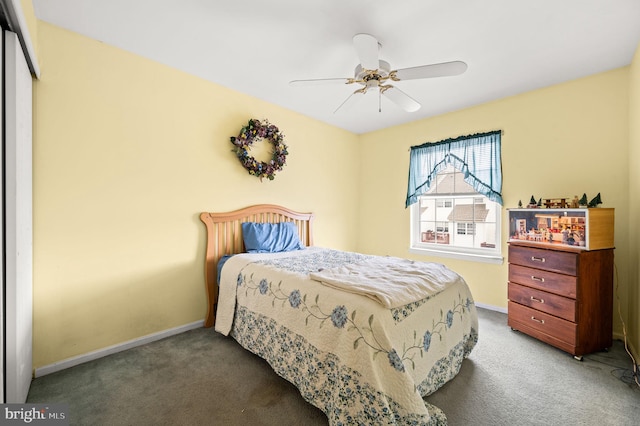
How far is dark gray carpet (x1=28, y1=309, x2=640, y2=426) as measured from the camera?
5.13 ft

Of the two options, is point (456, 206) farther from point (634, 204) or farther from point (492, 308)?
point (634, 204)

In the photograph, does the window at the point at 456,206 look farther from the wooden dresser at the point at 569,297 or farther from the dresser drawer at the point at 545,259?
the wooden dresser at the point at 569,297

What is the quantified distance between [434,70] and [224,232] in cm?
242

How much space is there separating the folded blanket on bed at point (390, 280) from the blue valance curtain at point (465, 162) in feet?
5.41

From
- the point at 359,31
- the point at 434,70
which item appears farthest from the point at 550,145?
the point at 359,31

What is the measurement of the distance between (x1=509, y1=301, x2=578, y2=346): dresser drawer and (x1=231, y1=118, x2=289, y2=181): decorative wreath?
9.55 feet

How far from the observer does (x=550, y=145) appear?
284 centimetres

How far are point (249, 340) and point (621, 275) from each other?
11.1ft

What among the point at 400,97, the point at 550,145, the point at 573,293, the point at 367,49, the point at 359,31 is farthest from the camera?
the point at 550,145

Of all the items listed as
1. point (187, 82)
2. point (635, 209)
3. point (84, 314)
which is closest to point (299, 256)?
point (84, 314)

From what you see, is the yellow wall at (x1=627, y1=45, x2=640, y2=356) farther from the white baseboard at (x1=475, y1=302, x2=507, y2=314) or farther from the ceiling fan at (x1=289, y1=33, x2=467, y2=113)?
the ceiling fan at (x1=289, y1=33, x2=467, y2=113)

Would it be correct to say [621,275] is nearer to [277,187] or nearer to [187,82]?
[277,187]

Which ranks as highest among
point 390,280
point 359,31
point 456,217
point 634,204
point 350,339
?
point 359,31

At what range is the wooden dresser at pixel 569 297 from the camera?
2.18m
